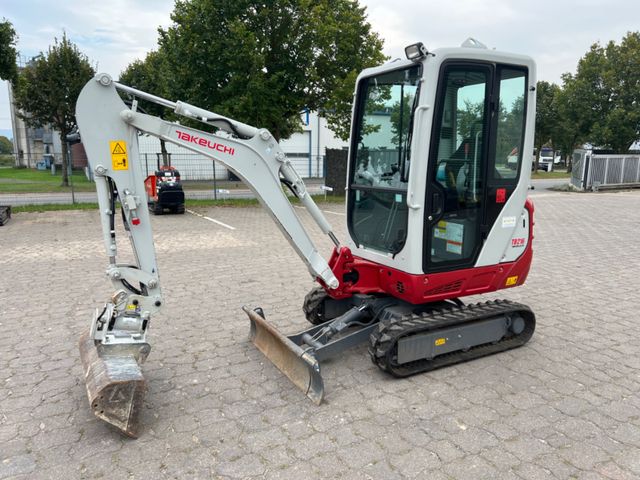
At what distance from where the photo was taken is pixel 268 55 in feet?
53.8

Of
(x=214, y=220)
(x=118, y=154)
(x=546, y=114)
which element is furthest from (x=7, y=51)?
(x=546, y=114)

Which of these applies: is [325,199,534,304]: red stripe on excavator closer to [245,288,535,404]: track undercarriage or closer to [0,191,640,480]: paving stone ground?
[245,288,535,404]: track undercarriage

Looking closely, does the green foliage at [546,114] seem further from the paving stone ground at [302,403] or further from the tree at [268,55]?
the paving stone ground at [302,403]

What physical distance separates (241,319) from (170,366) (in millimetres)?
1310

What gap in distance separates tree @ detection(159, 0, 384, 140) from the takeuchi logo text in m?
12.2

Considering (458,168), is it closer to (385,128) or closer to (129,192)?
(385,128)

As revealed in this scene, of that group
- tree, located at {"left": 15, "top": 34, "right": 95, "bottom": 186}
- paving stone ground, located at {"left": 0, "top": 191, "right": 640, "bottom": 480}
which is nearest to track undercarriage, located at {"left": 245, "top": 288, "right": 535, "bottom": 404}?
paving stone ground, located at {"left": 0, "top": 191, "right": 640, "bottom": 480}

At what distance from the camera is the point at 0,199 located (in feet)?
59.8

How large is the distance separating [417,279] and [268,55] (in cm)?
1413

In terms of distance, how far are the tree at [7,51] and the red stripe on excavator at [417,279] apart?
13.7 meters

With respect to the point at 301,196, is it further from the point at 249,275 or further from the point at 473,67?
the point at 249,275

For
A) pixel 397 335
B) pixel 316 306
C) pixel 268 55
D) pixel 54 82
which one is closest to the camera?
pixel 397 335

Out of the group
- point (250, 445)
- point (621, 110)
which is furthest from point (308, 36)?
point (621, 110)

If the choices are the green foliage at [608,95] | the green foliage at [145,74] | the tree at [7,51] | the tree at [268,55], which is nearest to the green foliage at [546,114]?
the green foliage at [608,95]
